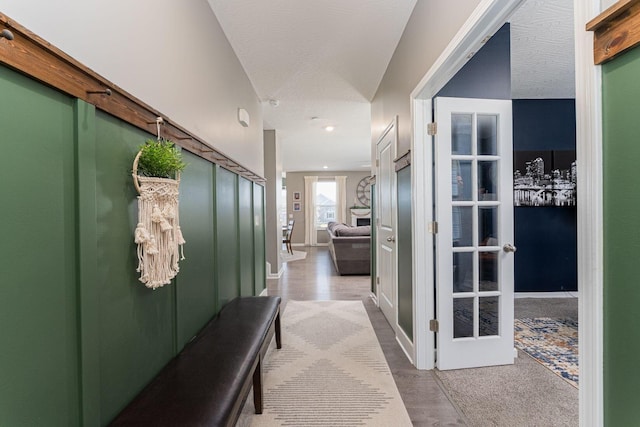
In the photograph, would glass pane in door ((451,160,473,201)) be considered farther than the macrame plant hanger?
Yes

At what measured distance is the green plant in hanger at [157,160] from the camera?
118 cm

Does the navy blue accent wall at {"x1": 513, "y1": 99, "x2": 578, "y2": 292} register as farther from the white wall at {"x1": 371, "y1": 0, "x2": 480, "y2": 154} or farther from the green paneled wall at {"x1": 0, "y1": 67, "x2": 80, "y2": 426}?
the green paneled wall at {"x1": 0, "y1": 67, "x2": 80, "y2": 426}

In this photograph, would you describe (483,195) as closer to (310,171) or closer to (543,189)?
(543,189)

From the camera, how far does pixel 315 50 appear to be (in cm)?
275

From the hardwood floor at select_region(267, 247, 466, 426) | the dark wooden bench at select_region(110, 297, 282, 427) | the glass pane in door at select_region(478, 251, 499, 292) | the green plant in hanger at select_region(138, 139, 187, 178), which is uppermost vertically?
the green plant in hanger at select_region(138, 139, 187, 178)

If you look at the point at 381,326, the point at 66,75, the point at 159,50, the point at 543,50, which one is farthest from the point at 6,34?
the point at 543,50

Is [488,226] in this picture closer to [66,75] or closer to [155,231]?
[155,231]

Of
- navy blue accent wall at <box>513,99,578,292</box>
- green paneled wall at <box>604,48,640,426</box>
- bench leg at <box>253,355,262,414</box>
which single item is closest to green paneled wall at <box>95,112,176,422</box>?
bench leg at <box>253,355,262,414</box>

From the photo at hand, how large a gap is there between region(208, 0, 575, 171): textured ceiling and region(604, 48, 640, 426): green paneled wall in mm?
1838

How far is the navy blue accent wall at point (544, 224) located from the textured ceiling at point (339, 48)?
0.70ft

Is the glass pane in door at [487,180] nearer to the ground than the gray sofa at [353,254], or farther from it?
farther from it

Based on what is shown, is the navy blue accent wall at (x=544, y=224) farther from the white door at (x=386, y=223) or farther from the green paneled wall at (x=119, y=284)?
the green paneled wall at (x=119, y=284)

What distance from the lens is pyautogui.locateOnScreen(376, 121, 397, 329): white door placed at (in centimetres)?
292

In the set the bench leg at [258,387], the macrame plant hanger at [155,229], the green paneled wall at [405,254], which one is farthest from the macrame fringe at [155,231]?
the green paneled wall at [405,254]
